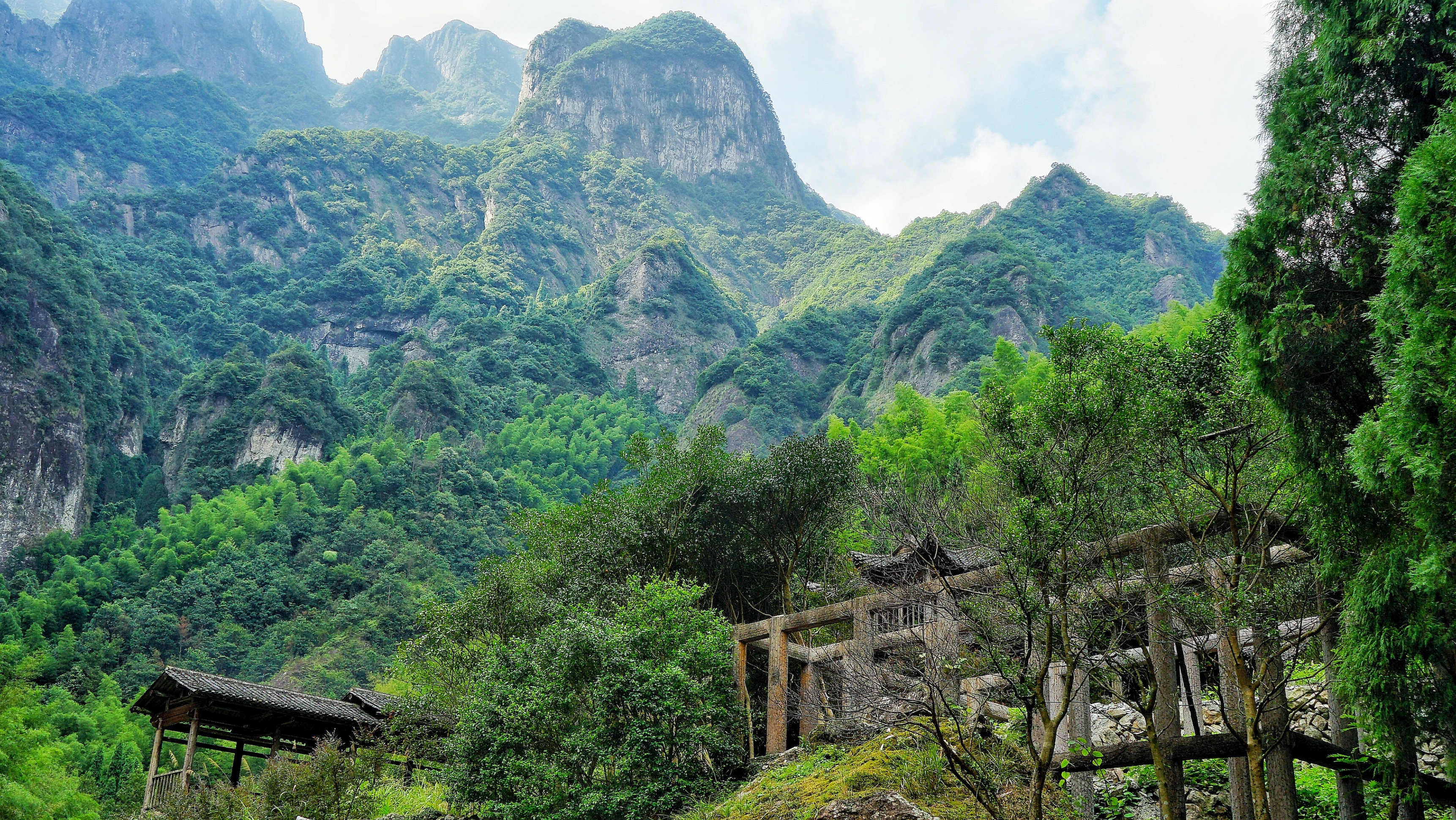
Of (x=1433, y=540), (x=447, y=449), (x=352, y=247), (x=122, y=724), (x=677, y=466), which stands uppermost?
(x=352, y=247)

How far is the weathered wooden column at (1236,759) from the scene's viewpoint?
961cm

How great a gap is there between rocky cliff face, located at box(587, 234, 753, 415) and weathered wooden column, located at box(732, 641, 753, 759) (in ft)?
247

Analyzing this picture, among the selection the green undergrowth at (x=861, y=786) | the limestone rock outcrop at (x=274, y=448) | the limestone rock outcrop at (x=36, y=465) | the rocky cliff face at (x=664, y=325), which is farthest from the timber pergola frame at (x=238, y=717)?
the rocky cliff face at (x=664, y=325)

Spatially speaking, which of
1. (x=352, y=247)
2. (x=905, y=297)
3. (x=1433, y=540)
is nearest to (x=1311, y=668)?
(x=1433, y=540)

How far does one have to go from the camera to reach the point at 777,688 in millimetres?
16906

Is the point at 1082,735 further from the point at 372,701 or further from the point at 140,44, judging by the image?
the point at 140,44

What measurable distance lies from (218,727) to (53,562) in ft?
145

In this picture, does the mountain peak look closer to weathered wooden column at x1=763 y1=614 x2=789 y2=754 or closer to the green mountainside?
the green mountainside

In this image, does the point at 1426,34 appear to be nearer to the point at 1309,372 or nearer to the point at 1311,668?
the point at 1309,372

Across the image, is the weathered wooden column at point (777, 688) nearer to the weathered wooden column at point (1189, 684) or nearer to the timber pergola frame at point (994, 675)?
the timber pergola frame at point (994, 675)

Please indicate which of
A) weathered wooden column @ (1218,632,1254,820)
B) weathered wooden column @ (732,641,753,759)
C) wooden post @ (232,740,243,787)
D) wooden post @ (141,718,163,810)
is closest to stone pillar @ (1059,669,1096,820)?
weathered wooden column @ (1218,632,1254,820)

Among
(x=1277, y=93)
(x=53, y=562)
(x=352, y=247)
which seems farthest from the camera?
(x=352, y=247)

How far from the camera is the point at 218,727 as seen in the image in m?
22.9

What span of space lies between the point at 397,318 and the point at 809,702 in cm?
9316
